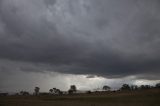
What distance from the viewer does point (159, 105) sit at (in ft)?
226

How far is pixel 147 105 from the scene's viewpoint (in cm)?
7069

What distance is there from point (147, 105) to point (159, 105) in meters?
3.36
